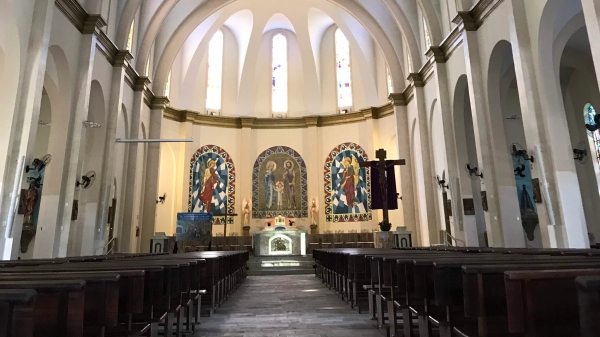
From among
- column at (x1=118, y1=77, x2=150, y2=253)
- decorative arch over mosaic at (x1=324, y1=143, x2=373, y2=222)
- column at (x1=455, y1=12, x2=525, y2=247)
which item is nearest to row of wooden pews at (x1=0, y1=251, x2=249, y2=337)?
column at (x1=455, y1=12, x2=525, y2=247)

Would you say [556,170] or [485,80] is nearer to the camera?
[556,170]

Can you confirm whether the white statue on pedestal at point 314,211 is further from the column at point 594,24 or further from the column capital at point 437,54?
the column at point 594,24

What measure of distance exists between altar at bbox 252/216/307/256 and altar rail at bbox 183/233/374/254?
0.99 m

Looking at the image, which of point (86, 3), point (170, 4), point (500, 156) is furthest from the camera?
point (170, 4)

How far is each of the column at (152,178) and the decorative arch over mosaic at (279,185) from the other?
17.7 ft

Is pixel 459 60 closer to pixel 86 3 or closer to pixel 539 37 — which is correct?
pixel 539 37

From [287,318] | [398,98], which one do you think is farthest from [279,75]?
[287,318]

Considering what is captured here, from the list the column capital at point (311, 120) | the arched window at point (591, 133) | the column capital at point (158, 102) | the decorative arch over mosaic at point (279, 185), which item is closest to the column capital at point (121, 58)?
the column capital at point (158, 102)

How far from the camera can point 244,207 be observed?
1886 centimetres

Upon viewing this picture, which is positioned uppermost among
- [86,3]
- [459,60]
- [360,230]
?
[86,3]

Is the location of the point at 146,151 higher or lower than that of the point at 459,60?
Result: lower

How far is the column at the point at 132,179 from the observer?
13398mm

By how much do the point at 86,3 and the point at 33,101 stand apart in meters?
4.26

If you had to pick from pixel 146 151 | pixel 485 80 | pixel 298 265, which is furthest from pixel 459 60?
pixel 146 151
